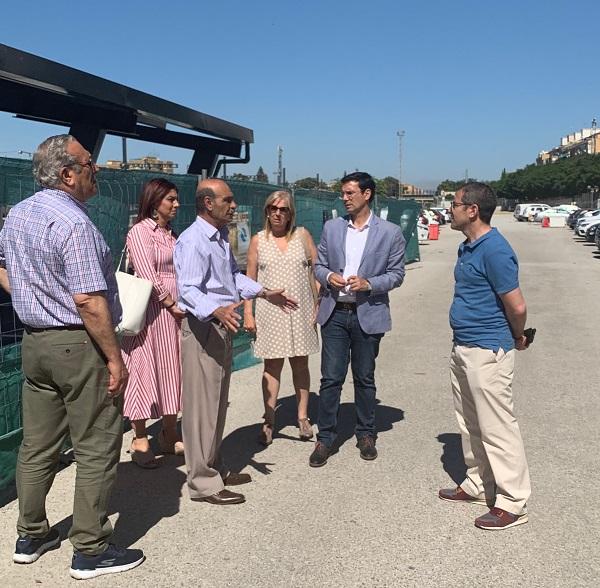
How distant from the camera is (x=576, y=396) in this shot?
19.2ft

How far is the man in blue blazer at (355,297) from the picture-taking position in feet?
14.1

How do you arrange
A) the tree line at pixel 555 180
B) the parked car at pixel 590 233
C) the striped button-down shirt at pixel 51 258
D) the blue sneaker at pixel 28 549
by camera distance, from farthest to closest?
the tree line at pixel 555 180 → the parked car at pixel 590 233 → the blue sneaker at pixel 28 549 → the striped button-down shirt at pixel 51 258

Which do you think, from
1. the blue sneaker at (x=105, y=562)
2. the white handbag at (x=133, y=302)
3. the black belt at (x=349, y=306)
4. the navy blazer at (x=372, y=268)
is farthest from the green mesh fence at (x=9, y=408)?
the black belt at (x=349, y=306)

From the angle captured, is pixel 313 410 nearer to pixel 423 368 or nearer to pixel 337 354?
pixel 337 354

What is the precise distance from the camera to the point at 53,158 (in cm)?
273

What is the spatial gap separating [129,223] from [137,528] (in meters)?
2.48

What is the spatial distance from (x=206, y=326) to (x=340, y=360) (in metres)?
1.20

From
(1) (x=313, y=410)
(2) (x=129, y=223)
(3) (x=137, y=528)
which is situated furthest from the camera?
(1) (x=313, y=410)

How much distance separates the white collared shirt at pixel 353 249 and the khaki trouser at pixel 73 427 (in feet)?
6.09

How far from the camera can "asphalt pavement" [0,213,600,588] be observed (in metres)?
3.00

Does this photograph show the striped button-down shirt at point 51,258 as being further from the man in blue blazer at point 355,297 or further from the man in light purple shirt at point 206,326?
the man in blue blazer at point 355,297

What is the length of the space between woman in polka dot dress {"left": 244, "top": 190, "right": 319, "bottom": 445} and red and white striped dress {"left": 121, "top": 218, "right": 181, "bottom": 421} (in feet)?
2.25

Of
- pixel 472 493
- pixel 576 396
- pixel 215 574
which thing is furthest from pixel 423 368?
pixel 215 574

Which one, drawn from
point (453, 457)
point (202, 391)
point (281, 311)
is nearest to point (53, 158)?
point (202, 391)
